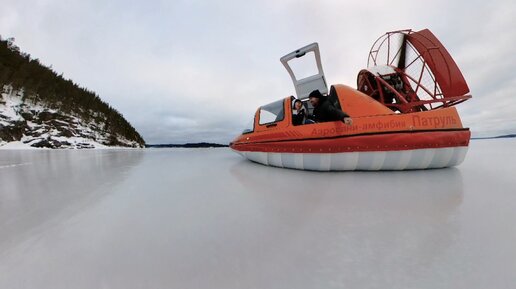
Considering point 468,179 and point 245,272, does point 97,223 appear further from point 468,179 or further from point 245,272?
point 468,179

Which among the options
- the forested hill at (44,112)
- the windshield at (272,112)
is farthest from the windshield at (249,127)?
the forested hill at (44,112)

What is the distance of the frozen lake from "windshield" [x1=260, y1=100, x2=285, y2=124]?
235 centimetres

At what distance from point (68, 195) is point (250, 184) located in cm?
193

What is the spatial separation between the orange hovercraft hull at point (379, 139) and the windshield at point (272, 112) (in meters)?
0.73

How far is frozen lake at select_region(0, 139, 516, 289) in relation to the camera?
862mm

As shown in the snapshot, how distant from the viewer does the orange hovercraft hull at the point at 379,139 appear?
3.19 metres

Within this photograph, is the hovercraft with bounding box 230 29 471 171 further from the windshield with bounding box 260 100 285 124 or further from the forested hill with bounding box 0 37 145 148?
the forested hill with bounding box 0 37 145 148

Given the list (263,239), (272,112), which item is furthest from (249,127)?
(263,239)

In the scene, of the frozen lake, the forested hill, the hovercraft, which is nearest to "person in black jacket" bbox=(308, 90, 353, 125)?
the hovercraft

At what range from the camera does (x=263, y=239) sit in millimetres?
1194

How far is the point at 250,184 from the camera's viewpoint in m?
2.74

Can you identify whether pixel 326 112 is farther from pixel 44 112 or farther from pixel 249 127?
pixel 44 112

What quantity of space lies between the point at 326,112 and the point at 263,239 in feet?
9.04

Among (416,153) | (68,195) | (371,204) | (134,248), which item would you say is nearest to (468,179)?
(416,153)
